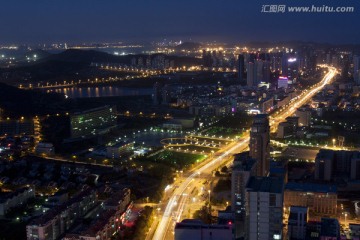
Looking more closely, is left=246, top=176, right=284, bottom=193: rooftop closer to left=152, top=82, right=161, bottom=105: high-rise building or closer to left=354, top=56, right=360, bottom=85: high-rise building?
left=152, top=82, right=161, bottom=105: high-rise building

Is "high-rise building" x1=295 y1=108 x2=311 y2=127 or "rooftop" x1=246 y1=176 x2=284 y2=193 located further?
"high-rise building" x1=295 y1=108 x2=311 y2=127

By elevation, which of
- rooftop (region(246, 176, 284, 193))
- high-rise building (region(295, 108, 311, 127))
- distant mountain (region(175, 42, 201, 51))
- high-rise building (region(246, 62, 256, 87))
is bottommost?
high-rise building (region(295, 108, 311, 127))

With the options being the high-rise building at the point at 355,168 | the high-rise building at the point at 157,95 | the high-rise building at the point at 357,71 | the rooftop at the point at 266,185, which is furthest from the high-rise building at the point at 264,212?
the high-rise building at the point at 357,71

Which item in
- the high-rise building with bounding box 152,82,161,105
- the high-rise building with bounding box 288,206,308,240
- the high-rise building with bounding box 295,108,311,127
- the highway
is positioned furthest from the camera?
the high-rise building with bounding box 152,82,161,105

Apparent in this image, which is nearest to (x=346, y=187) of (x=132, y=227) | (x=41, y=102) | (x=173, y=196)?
(x=173, y=196)

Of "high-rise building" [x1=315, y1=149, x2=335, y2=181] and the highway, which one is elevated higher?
"high-rise building" [x1=315, y1=149, x2=335, y2=181]

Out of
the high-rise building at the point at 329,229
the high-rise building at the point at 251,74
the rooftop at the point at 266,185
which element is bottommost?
the high-rise building at the point at 329,229

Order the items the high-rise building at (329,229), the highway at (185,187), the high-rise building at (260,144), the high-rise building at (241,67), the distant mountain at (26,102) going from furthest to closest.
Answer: the high-rise building at (241,67) → the distant mountain at (26,102) → the high-rise building at (260,144) → the highway at (185,187) → the high-rise building at (329,229)

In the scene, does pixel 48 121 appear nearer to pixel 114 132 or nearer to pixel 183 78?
pixel 114 132

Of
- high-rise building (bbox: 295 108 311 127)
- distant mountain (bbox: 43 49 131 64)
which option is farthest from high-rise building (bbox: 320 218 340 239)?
distant mountain (bbox: 43 49 131 64)

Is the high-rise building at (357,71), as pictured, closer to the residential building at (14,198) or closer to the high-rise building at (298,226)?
the high-rise building at (298,226)
